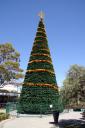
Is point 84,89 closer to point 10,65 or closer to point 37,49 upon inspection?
point 37,49

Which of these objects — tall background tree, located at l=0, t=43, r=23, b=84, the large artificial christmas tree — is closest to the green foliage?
the large artificial christmas tree

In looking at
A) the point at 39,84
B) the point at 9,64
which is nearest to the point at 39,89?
the point at 39,84

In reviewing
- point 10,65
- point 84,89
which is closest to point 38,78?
point 10,65

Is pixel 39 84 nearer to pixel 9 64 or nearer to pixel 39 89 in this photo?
pixel 39 89

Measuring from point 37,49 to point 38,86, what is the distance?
5.64 m

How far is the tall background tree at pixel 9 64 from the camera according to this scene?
49125mm

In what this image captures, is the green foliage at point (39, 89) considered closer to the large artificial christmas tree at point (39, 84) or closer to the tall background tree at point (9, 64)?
the large artificial christmas tree at point (39, 84)

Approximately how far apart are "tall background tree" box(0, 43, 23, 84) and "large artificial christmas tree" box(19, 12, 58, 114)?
1148 cm

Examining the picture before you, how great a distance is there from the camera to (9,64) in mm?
49344

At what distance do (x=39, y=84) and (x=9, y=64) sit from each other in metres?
14.1

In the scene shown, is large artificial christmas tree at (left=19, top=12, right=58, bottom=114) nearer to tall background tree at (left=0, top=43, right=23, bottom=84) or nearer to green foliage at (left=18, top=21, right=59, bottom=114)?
green foliage at (left=18, top=21, right=59, bottom=114)

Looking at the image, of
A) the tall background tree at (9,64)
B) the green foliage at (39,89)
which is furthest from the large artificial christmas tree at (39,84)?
the tall background tree at (9,64)

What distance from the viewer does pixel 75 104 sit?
69.8 ft

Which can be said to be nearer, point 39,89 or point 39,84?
point 39,89
